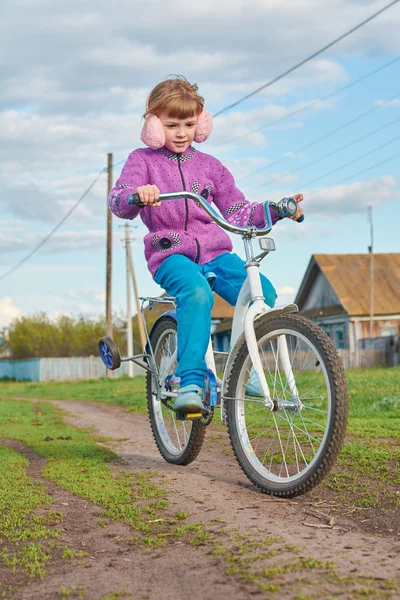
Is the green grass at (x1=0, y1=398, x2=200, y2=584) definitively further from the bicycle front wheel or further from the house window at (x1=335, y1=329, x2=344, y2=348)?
the house window at (x1=335, y1=329, x2=344, y2=348)

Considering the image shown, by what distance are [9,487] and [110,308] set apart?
30176mm

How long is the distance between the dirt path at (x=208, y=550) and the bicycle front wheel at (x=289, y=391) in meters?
0.13

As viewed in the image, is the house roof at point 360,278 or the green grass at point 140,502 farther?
the house roof at point 360,278

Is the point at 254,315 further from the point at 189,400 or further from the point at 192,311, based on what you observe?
the point at 189,400

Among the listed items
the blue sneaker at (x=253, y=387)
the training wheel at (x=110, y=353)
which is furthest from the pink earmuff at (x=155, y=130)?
the blue sneaker at (x=253, y=387)

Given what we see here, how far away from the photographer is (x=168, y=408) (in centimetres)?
507

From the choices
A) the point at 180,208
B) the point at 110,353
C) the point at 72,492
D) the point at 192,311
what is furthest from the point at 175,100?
the point at 72,492

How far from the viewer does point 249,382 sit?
4238 mm

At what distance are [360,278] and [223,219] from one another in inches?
1453

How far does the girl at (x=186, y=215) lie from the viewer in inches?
171

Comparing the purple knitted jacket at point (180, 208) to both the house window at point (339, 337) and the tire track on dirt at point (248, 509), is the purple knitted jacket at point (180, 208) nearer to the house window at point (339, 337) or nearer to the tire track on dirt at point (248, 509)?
the tire track on dirt at point (248, 509)

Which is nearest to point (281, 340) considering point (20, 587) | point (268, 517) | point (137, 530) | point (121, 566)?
point (268, 517)

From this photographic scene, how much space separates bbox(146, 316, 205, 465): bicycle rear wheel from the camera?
4.96 meters

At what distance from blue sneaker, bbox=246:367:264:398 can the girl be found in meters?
0.28
